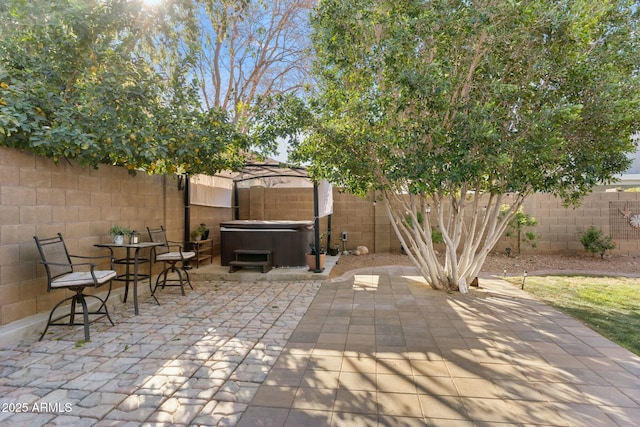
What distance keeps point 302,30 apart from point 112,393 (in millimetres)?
9616

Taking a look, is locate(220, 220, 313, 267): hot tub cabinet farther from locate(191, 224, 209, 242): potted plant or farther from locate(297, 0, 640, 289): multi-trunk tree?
locate(297, 0, 640, 289): multi-trunk tree

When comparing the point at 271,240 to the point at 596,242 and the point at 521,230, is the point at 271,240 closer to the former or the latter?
the point at 521,230

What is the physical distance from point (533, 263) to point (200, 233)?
24.0 ft

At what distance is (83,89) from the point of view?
381cm

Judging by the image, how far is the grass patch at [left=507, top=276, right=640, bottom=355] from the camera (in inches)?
147

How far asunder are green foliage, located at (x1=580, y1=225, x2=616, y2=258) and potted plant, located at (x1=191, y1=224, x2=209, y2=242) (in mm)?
8666

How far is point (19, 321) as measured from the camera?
3.45 metres

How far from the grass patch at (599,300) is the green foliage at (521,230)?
176cm

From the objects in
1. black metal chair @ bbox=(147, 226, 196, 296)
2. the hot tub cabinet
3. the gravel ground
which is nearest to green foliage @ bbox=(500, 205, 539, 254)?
the gravel ground

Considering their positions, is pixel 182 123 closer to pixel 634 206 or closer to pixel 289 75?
pixel 289 75

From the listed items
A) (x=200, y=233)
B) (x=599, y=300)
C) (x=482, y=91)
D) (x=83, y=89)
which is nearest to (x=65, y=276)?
(x=83, y=89)

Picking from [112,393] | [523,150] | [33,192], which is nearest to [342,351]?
[112,393]

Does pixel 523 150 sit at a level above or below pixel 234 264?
above

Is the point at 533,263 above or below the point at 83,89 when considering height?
below
